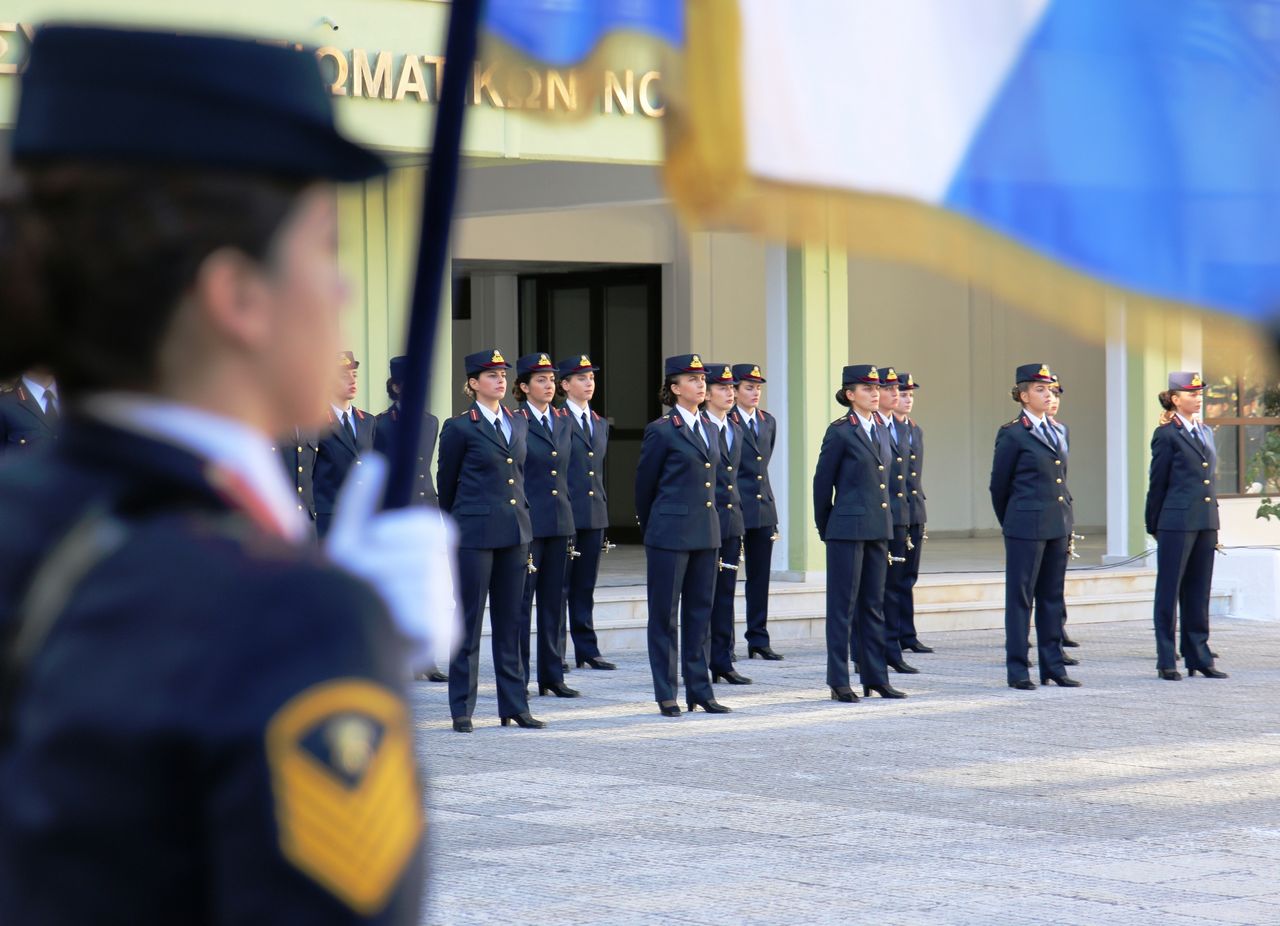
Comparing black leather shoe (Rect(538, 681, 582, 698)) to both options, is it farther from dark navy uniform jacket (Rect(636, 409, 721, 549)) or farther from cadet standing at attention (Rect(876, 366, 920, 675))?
cadet standing at attention (Rect(876, 366, 920, 675))

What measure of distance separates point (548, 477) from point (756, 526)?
2.42 meters

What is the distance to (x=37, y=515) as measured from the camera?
47.0 inches

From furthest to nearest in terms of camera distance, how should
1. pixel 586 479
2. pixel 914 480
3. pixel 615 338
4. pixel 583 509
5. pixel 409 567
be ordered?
pixel 615 338 → pixel 914 480 → pixel 586 479 → pixel 583 509 → pixel 409 567

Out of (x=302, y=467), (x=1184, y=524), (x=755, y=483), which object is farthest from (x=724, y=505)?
(x=1184, y=524)

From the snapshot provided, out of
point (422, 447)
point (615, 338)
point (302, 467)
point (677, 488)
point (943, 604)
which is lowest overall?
point (943, 604)

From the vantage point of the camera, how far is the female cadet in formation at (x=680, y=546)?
418 inches

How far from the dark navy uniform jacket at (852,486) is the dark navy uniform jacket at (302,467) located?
3.12 metres

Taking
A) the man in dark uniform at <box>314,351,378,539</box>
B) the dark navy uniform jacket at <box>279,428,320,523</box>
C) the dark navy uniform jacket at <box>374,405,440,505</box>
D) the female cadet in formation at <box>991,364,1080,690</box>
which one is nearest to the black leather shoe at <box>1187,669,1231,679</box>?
the female cadet in formation at <box>991,364,1080,690</box>

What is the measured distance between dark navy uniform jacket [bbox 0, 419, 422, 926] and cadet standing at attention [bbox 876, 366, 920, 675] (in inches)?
485

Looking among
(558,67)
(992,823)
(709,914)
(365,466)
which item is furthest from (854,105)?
(992,823)

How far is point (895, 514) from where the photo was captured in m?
13.8

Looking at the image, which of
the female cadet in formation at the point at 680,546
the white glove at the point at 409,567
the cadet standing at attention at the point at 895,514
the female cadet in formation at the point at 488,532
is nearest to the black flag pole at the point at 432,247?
the white glove at the point at 409,567

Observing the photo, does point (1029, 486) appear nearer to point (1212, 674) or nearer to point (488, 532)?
point (1212, 674)

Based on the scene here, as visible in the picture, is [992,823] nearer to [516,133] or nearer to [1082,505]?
[516,133]
